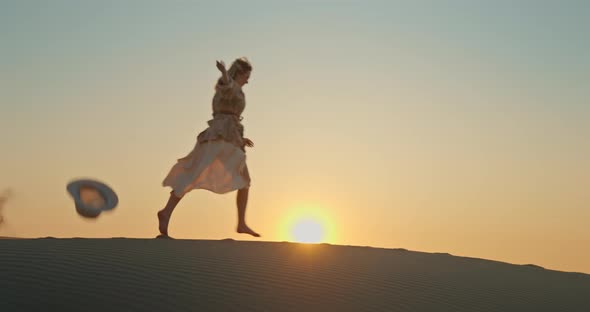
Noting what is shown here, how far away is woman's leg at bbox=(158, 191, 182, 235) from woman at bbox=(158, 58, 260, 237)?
0.17 m

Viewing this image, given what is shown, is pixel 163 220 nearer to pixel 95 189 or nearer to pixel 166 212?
pixel 166 212

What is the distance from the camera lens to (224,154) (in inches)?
464

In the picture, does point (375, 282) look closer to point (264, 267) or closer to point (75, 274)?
point (264, 267)

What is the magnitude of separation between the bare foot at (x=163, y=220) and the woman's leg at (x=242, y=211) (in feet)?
3.58

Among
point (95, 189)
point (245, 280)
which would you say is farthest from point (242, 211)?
point (245, 280)

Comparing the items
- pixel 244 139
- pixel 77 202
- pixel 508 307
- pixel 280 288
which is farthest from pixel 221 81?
pixel 508 307

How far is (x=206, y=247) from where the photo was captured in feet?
33.0

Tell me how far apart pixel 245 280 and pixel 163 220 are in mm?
3215

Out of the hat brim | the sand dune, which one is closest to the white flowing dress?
the hat brim

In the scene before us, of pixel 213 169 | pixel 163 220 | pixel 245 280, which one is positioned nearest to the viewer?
pixel 245 280

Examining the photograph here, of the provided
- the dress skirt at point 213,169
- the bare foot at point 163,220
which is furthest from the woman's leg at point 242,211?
the bare foot at point 163,220

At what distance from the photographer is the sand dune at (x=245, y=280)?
24.1ft

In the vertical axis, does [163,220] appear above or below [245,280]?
above

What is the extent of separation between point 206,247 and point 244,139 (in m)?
2.38
